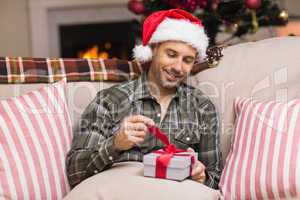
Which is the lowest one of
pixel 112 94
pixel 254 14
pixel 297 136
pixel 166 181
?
pixel 166 181

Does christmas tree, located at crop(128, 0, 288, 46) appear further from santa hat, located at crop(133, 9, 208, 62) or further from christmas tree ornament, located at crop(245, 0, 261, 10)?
santa hat, located at crop(133, 9, 208, 62)

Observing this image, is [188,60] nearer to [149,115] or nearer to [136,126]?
[149,115]

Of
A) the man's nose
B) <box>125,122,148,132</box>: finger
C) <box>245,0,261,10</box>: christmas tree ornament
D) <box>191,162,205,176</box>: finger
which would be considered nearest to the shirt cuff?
<box>125,122,148,132</box>: finger

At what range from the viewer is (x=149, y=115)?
1.70 meters

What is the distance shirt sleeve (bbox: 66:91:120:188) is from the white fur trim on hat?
9.2 inches

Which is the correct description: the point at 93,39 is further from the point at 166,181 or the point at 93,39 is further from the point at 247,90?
the point at 166,181

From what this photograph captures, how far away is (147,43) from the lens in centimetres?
175

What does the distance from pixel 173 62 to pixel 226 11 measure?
2.39 feet

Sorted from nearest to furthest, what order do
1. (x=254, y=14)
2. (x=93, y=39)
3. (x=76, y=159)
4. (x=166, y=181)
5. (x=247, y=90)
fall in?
(x=166, y=181), (x=76, y=159), (x=247, y=90), (x=254, y=14), (x=93, y=39)

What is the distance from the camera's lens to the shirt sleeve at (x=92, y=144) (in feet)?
4.91

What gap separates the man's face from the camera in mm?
1654

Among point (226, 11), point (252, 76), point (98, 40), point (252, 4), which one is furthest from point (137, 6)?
point (98, 40)

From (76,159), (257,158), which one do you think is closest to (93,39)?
(76,159)

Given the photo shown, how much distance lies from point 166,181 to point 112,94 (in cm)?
49
